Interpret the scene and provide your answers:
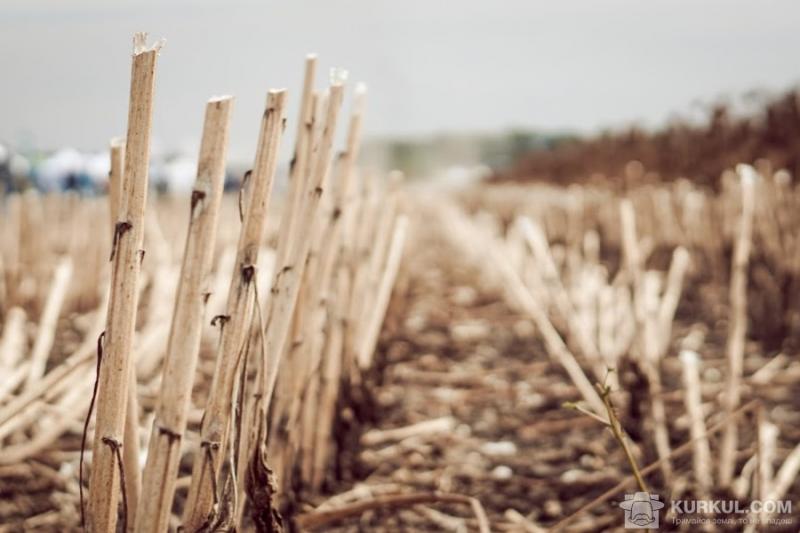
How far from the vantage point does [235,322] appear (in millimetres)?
884

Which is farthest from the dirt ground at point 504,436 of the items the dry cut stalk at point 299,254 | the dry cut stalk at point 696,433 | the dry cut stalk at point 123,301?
the dry cut stalk at point 123,301

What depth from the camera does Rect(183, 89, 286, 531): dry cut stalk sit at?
0.87m

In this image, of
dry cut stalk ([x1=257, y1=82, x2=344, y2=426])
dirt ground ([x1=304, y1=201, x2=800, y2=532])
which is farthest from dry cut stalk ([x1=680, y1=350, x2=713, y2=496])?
dry cut stalk ([x1=257, y1=82, x2=344, y2=426])

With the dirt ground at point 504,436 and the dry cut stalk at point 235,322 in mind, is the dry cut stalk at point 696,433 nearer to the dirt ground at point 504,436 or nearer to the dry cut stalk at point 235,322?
the dirt ground at point 504,436

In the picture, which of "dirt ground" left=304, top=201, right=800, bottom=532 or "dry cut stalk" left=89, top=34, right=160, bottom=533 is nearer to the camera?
"dry cut stalk" left=89, top=34, right=160, bottom=533

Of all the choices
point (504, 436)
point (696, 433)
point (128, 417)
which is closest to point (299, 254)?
point (128, 417)

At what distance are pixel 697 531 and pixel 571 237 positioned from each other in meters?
3.74

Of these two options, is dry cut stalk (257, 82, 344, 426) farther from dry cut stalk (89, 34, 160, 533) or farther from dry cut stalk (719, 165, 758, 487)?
dry cut stalk (719, 165, 758, 487)

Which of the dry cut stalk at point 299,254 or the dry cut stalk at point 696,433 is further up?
the dry cut stalk at point 299,254

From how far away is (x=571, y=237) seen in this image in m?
5.06

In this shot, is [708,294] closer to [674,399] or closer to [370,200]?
[674,399]

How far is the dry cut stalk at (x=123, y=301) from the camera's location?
764 mm

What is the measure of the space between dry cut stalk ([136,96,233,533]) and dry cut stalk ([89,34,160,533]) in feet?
0.13

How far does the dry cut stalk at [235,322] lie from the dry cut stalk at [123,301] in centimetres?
9
